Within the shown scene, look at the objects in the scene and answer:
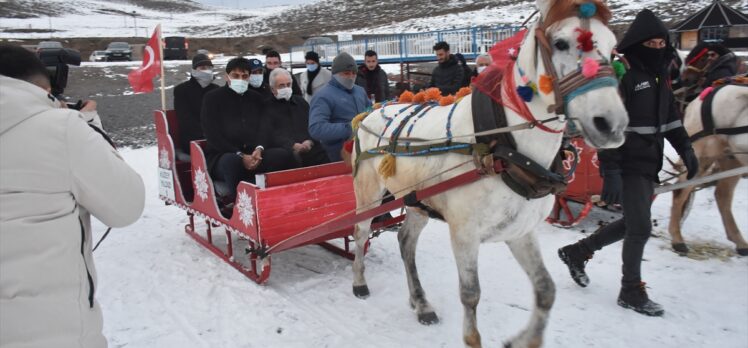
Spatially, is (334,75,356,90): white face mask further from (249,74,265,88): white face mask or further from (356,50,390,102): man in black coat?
(356,50,390,102): man in black coat

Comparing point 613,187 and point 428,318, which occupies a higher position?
point 613,187

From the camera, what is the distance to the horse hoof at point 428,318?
378 cm

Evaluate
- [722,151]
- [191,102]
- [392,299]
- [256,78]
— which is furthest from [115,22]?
[722,151]

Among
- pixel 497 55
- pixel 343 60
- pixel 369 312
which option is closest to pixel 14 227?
pixel 497 55

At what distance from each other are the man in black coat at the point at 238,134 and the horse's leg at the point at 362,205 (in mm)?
1186

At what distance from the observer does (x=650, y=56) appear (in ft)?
11.7

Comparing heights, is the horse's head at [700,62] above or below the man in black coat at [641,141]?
above

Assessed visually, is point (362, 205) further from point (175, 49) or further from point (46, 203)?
point (175, 49)

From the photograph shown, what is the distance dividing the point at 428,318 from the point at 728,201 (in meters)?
3.48

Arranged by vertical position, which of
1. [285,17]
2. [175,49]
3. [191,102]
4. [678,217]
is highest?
[285,17]

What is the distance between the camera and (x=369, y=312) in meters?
4.01

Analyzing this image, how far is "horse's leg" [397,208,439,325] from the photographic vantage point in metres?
3.80

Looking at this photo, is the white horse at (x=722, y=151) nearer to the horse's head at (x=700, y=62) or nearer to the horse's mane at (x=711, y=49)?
the horse's head at (x=700, y=62)

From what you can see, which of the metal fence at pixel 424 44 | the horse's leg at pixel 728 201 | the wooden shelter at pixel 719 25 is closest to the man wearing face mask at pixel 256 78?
the horse's leg at pixel 728 201
